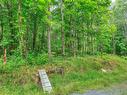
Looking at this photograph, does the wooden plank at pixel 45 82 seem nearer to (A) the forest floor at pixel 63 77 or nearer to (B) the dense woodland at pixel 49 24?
(A) the forest floor at pixel 63 77

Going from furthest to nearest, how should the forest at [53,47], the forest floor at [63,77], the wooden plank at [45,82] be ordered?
1. the forest at [53,47]
2. the forest floor at [63,77]
3. the wooden plank at [45,82]

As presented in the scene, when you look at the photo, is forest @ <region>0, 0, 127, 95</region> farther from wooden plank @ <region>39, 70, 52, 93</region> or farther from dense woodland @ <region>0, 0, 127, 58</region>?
wooden plank @ <region>39, 70, 52, 93</region>

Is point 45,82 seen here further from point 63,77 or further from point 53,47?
point 53,47

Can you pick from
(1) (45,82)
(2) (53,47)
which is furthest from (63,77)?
(2) (53,47)

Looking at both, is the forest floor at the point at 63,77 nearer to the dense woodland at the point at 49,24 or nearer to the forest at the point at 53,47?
the forest at the point at 53,47

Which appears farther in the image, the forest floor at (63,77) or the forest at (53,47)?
the forest at (53,47)

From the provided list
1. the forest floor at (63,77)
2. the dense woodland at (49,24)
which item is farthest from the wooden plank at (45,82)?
the dense woodland at (49,24)

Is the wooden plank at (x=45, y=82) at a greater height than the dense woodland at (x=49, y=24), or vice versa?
the dense woodland at (x=49, y=24)

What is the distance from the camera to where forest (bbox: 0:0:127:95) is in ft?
45.5

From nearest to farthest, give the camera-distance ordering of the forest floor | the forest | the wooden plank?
the wooden plank
the forest floor
the forest

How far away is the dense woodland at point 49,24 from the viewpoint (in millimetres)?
17047

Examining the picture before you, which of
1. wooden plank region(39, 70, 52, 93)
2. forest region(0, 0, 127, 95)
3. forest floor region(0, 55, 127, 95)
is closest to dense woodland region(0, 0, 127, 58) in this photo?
forest region(0, 0, 127, 95)

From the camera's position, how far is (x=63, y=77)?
15.5 m

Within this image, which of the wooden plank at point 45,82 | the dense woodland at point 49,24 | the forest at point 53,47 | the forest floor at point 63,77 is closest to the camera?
the wooden plank at point 45,82
